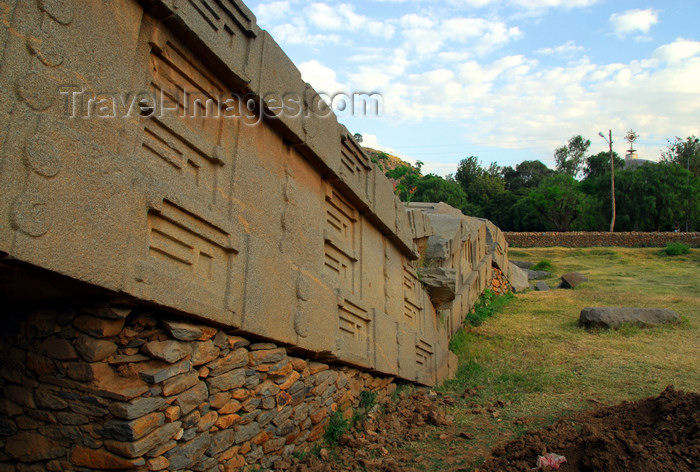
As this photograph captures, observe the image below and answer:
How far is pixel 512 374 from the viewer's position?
293 inches

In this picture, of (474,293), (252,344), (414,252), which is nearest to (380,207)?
(414,252)

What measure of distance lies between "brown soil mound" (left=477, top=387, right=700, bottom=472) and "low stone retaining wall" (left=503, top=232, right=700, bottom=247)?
22.0 metres

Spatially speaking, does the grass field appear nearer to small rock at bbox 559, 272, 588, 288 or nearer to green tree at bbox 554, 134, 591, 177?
small rock at bbox 559, 272, 588, 288

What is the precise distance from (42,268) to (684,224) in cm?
3316

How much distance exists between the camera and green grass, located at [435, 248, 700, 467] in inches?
237

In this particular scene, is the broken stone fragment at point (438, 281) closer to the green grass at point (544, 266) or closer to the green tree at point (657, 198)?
the green grass at point (544, 266)

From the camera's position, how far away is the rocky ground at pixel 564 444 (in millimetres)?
3727

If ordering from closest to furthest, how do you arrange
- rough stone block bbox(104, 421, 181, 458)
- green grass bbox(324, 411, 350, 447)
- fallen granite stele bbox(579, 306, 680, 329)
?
rough stone block bbox(104, 421, 181, 458), green grass bbox(324, 411, 350, 447), fallen granite stele bbox(579, 306, 680, 329)

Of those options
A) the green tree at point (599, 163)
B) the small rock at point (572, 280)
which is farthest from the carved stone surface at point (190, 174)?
the green tree at point (599, 163)

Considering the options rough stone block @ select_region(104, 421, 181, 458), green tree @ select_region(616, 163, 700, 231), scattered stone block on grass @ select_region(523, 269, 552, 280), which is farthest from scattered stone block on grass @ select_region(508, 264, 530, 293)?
green tree @ select_region(616, 163, 700, 231)

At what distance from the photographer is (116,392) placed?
2.86 m

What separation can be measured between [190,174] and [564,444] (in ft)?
11.4

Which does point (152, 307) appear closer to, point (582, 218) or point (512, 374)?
point (512, 374)

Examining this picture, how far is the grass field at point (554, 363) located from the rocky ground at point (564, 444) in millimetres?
129
